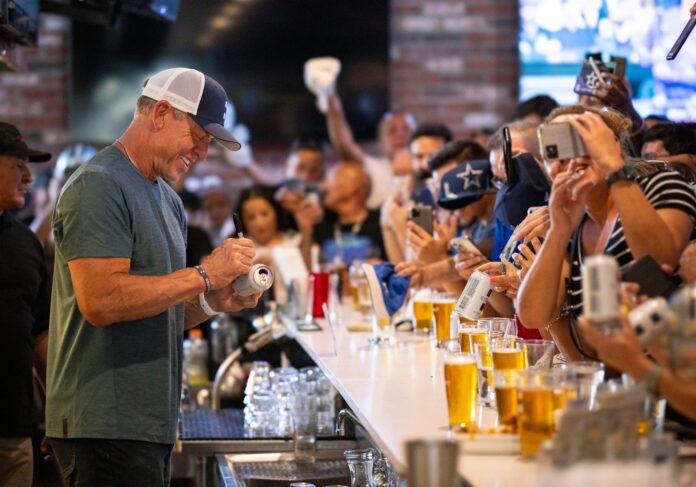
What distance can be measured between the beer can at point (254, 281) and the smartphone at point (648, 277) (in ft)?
3.82

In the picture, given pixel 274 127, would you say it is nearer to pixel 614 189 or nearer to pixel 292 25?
pixel 292 25

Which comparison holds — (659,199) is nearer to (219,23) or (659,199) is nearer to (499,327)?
(499,327)

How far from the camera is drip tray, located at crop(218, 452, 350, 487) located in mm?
3520

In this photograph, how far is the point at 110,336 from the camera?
2.83 m

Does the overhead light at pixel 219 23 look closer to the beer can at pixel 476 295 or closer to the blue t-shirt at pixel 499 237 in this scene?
the blue t-shirt at pixel 499 237

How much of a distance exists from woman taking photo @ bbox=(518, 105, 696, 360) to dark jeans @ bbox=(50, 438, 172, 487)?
108 cm

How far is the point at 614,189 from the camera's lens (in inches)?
96.4

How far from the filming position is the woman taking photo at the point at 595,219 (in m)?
2.44

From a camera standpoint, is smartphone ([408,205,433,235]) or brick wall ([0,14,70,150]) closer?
smartphone ([408,205,433,235])

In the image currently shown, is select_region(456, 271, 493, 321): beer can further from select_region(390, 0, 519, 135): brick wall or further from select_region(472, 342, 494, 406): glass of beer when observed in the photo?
select_region(390, 0, 519, 135): brick wall

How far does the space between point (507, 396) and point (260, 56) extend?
658 cm

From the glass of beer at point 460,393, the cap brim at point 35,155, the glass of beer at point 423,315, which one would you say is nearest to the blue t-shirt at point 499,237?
the glass of beer at point 423,315

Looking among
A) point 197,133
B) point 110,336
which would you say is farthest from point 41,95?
point 110,336

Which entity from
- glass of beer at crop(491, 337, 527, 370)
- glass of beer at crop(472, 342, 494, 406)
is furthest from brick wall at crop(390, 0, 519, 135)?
glass of beer at crop(491, 337, 527, 370)
